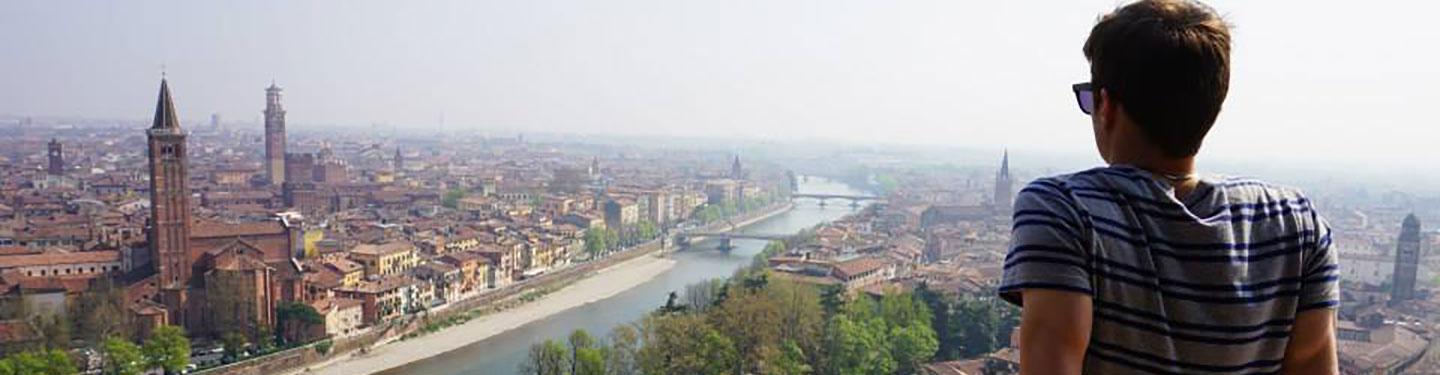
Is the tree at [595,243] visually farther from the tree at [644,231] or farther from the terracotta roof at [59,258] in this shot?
the terracotta roof at [59,258]

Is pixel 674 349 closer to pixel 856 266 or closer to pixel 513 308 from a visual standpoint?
pixel 513 308

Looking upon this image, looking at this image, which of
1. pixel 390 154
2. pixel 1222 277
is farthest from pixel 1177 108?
pixel 390 154

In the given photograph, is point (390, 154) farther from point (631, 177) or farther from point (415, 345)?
point (415, 345)

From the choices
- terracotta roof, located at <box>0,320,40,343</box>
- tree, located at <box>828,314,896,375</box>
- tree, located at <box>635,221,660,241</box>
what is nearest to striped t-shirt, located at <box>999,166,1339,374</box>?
tree, located at <box>828,314,896,375</box>

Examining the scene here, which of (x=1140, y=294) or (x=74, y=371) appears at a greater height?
(x=1140, y=294)

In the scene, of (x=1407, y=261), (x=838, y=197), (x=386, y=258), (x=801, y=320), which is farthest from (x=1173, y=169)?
(x=838, y=197)

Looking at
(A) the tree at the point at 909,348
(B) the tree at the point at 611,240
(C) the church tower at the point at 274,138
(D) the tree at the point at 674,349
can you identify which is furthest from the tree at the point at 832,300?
(C) the church tower at the point at 274,138

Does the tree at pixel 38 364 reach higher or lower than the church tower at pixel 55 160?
lower
